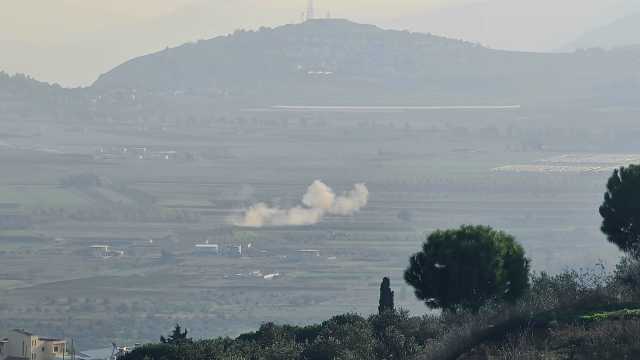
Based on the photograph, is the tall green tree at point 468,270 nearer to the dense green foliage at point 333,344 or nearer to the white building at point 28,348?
the dense green foliage at point 333,344

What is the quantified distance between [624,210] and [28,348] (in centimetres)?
2993

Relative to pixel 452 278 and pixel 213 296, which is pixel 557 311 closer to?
pixel 452 278

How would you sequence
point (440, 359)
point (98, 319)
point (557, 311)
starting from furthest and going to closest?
point (98, 319) < point (557, 311) < point (440, 359)

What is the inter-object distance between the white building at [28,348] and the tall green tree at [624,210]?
→ 26242 millimetres

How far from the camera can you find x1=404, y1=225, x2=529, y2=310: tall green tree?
131ft

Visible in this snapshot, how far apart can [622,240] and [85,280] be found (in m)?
132

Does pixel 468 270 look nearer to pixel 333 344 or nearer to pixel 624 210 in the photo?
pixel 624 210

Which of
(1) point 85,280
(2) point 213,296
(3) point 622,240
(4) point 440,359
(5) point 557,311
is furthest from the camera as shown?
(1) point 85,280

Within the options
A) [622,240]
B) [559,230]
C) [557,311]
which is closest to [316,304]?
[559,230]

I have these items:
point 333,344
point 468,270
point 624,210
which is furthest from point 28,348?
point 333,344

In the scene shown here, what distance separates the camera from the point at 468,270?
4019cm

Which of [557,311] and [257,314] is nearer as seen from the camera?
A: [557,311]

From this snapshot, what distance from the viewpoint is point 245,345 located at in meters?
38.2

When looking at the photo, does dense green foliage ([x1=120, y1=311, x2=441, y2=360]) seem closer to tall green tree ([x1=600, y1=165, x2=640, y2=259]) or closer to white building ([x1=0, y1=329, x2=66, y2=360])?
tall green tree ([x1=600, y1=165, x2=640, y2=259])
